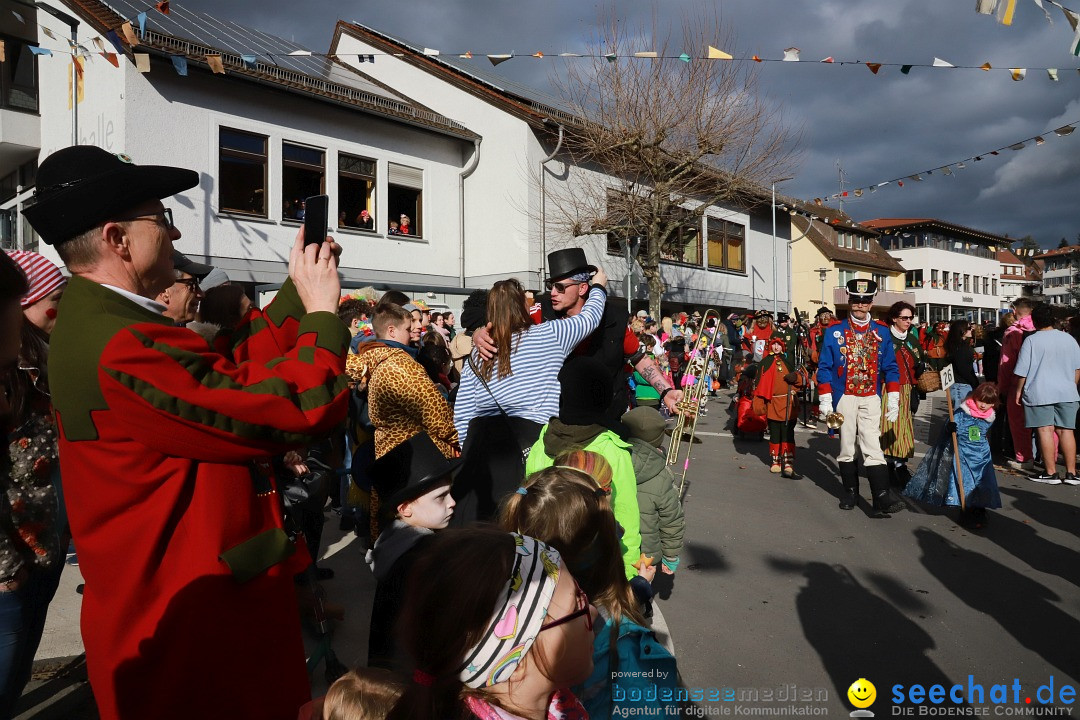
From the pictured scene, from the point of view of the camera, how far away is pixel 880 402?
22.2 ft

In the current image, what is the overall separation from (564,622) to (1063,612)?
13.6 ft

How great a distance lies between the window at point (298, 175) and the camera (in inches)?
571

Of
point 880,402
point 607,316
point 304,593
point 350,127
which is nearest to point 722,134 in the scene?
point 350,127

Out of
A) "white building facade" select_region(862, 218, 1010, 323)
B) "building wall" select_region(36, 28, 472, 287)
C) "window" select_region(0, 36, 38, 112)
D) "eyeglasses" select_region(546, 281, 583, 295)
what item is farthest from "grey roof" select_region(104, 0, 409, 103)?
"white building facade" select_region(862, 218, 1010, 323)

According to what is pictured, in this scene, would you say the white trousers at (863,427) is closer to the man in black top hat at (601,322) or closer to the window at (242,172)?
the man in black top hat at (601,322)

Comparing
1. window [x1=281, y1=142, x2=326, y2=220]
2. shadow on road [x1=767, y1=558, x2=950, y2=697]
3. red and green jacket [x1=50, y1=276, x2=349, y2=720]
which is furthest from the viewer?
window [x1=281, y1=142, x2=326, y2=220]

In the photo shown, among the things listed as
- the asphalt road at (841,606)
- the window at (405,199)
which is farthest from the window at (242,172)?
the asphalt road at (841,606)

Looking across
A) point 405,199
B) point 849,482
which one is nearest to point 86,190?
point 849,482

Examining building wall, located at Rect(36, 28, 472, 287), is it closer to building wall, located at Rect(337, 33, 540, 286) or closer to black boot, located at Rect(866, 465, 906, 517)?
building wall, located at Rect(337, 33, 540, 286)

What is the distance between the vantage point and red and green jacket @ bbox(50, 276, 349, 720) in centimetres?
137

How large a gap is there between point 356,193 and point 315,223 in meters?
15.2

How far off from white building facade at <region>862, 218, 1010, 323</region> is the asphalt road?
49260 mm

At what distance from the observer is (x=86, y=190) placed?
1480mm

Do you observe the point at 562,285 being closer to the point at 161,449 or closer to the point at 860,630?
the point at 860,630
